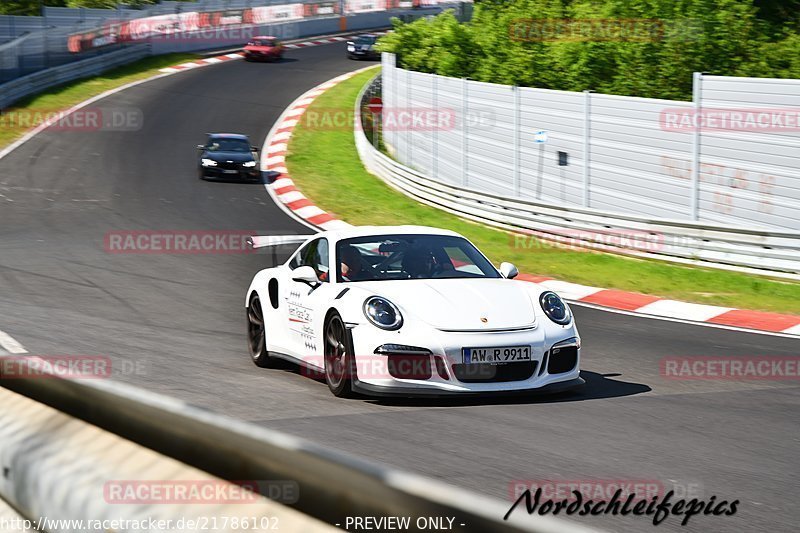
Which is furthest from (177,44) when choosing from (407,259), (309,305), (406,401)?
(406,401)

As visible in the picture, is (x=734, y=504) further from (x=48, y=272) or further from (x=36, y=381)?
(x=48, y=272)

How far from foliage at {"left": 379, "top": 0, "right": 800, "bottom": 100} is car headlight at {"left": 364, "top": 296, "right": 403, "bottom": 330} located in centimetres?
1472

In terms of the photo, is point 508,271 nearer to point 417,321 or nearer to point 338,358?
point 417,321

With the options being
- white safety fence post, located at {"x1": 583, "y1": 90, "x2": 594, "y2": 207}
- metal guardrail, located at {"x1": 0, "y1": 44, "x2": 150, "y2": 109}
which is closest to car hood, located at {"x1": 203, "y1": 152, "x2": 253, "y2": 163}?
white safety fence post, located at {"x1": 583, "y1": 90, "x2": 594, "y2": 207}

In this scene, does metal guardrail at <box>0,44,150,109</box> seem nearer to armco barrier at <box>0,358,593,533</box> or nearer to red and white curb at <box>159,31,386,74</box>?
red and white curb at <box>159,31,386,74</box>

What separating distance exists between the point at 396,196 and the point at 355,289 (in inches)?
644

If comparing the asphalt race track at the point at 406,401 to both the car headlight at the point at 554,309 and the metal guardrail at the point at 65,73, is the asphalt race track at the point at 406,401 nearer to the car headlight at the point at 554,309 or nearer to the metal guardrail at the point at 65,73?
the car headlight at the point at 554,309

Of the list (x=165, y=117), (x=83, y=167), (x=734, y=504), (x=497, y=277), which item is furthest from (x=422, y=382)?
(x=165, y=117)

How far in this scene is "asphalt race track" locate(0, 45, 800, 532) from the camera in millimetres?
6086

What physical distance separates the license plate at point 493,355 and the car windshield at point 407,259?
138cm

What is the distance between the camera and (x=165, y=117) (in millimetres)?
35750

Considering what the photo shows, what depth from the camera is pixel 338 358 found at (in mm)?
8289

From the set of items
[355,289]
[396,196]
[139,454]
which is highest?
[139,454]

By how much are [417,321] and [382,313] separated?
280 millimetres
